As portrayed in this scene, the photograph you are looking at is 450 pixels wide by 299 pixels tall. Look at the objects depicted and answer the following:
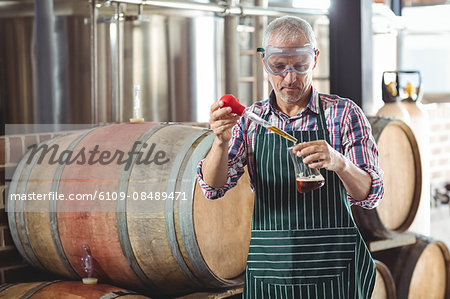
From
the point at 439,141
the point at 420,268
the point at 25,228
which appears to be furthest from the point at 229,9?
the point at 439,141

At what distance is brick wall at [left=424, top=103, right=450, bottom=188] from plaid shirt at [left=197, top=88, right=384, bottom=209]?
495cm

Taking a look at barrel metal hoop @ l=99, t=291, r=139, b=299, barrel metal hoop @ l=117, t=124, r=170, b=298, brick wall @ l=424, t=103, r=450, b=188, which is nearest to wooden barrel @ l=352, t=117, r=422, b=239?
barrel metal hoop @ l=117, t=124, r=170, b=298

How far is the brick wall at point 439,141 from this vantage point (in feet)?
21.6

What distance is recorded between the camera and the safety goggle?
173 cm

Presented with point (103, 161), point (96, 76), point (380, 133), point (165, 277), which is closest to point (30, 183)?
point (103, 161)

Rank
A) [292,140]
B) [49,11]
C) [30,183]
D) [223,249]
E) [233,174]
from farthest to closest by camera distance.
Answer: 1. [49,11]
2. [30,183]
3. [223,249]
4. [233,174]
5. [292,140]

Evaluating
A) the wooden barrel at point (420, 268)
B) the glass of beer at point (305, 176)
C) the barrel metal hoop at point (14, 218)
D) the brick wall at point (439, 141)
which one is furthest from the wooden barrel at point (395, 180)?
the brick wall at point (439, 141)

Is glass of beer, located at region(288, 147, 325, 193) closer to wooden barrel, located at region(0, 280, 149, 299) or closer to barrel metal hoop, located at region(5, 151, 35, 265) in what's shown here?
wooden barrel, located at region(0, 280, 149, 299)

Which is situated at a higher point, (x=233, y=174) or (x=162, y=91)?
(x=162, y=91)

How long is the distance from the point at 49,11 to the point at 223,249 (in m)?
1.73

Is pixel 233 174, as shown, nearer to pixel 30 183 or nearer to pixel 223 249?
pixel 223 249

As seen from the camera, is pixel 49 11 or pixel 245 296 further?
pixel 49 11

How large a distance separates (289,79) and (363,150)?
29 centimetres

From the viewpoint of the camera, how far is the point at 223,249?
7.88ft
